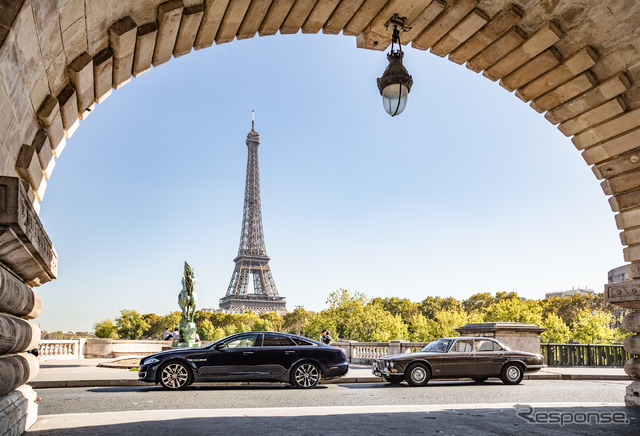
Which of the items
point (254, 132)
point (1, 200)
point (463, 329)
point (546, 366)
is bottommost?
point (546, 366)

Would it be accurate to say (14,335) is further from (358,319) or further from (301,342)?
(358,319)

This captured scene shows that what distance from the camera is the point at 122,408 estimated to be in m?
9.16

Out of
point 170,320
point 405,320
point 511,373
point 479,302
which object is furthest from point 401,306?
point 511,373

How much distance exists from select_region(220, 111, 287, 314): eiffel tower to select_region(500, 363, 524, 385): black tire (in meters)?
82.7

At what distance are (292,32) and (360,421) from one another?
5.23 m

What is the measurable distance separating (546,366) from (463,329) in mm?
4495

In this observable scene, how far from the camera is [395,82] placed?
22.2 ft

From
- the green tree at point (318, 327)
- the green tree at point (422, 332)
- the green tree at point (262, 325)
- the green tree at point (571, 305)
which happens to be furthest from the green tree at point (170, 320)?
the green tree at point (571, 305)

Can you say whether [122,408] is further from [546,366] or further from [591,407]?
[546,366]

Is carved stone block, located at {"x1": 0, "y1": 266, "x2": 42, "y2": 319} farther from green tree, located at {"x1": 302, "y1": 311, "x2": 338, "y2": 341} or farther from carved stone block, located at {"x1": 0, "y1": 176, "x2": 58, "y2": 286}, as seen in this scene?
green tree, located at {"x1": 302, "y1": 311, "x2": 338, "y2": 341}

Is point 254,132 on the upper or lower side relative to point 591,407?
upper

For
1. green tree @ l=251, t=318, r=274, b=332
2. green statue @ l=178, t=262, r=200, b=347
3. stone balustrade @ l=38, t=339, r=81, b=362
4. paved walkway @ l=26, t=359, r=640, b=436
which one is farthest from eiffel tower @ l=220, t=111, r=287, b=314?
paved walkway @ l=26, t=359, r=640, b=436

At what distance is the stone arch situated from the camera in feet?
13.3

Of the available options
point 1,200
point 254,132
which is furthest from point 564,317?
point 1,200
